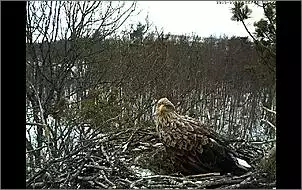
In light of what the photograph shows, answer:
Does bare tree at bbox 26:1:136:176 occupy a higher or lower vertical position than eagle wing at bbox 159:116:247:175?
higher

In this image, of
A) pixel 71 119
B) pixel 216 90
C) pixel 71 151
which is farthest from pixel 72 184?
pixel 216 90

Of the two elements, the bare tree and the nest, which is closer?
the nest

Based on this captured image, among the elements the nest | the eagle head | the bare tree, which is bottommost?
the nest

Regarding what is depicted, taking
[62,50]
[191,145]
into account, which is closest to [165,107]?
[191,145]

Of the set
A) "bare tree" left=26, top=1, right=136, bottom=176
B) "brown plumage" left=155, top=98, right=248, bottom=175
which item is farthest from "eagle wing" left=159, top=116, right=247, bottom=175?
"bare tree" left=26, top=1, right=136, bottom=176

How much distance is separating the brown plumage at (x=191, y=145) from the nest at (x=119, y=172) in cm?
3

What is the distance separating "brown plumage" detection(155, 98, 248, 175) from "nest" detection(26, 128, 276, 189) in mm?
34

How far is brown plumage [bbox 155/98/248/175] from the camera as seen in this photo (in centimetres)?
105

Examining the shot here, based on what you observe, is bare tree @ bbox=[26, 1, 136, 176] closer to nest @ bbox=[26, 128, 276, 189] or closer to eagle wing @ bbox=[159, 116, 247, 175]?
nest @ bbox=[26, 128, 276, 189]

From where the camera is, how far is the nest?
0.92 m

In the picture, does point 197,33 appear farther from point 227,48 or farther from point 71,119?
point 71,119

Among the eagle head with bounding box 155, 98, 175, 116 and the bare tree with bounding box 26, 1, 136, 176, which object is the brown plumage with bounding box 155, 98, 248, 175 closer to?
the eagle head with bounding box 155, 98, 175, 116

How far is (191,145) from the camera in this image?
1.07 metres

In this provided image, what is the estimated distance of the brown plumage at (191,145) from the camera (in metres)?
1.05
